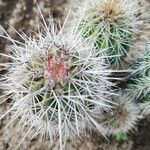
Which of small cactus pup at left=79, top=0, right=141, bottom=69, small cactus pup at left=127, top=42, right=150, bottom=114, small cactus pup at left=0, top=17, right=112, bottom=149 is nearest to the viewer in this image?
small cactus pup at left=0, top=17, right=112, bottom=149

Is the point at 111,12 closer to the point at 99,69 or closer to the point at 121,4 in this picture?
the point at 121,4

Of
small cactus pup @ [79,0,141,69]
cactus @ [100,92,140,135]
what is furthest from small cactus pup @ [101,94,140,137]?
small cactus pup @ [79,0,141,69]

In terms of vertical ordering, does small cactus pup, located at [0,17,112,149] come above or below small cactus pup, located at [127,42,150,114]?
above

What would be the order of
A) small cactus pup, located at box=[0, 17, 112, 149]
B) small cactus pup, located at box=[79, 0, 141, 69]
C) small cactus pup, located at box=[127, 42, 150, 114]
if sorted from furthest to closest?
small cactus pup, located at box=[127, 42, 150, 114] < small cactus pup, located at box=[79, 0, 141, 69] < small cactus pup, located at box=[0, 17, 112, 149]

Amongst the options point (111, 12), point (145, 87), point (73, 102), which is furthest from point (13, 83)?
point (145, 87)

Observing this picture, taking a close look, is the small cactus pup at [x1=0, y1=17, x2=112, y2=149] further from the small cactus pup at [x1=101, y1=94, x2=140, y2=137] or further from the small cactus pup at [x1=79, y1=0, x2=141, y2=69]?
the small cactus pup at [x1=101, y1=94, x2=140, y2=137]

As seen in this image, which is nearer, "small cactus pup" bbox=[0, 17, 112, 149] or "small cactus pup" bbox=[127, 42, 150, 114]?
"small cactus pup" bbox=[0, 17, 112, 149]
